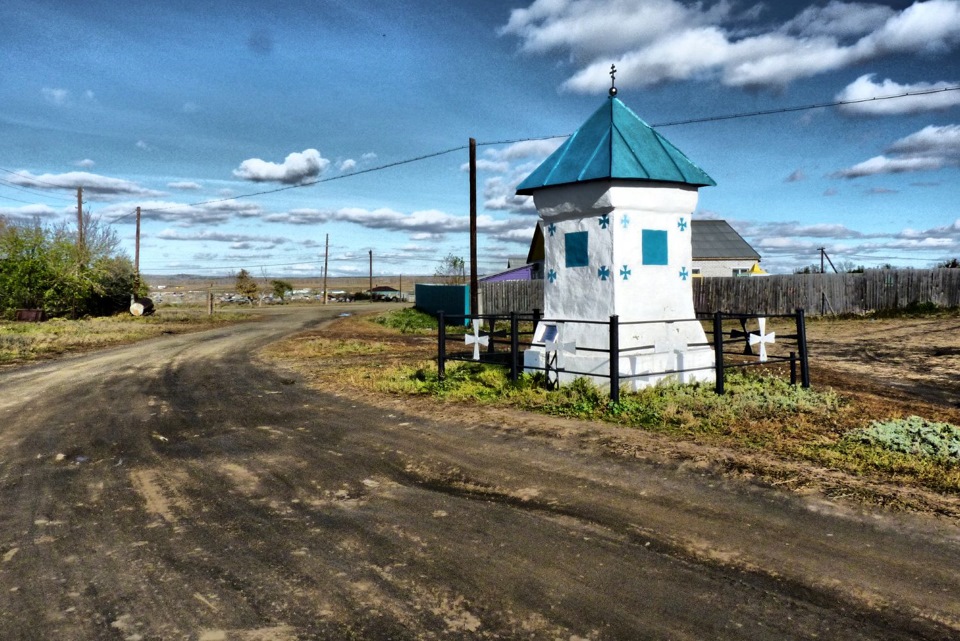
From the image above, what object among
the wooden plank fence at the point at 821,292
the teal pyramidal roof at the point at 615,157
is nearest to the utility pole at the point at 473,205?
the wooden plank fence at the point at 821,292

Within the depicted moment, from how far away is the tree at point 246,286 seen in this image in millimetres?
54531

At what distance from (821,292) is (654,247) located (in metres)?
23.4

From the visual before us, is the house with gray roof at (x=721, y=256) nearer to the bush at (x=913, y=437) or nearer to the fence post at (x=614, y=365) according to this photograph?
the fence post at (x=614, y=365)

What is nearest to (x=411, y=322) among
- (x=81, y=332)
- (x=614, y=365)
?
(x=81, y=332)

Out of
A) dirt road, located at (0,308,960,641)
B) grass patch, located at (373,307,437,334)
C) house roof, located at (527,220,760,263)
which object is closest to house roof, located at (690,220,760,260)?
house roof, located at (527,220,760,263)

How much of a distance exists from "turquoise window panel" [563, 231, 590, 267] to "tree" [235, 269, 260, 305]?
48.9 meters

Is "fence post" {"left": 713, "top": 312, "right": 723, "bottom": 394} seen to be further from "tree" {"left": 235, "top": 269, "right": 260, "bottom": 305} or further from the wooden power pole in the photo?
"tree" {"left": 235, "top": 269, "right": 260, "bottom": 305}

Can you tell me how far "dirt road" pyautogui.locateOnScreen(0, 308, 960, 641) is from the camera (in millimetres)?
A: 3355

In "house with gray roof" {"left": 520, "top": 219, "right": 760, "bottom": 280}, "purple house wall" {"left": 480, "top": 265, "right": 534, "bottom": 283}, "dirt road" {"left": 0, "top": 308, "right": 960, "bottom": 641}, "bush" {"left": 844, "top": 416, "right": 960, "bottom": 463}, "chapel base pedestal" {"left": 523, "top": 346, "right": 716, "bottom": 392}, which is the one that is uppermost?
"house with gray roof" {"left": 520, "top": 219, "right": 760, "bottom": 280}

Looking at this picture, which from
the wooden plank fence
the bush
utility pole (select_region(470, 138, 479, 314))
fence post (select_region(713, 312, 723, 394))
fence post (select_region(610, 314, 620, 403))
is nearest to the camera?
the bush

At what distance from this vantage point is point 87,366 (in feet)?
48.6

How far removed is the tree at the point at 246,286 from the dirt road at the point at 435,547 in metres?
49.5

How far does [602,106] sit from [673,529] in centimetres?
841

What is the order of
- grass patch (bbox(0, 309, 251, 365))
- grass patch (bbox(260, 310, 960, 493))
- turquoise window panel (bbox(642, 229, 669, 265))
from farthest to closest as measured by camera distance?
grass patch (bbox(0, 309, 251, 365)) < turquoise window panel (bbox(642, 229, 669, 265)) < grass patch (bbox(260, 310, 960, 493))
